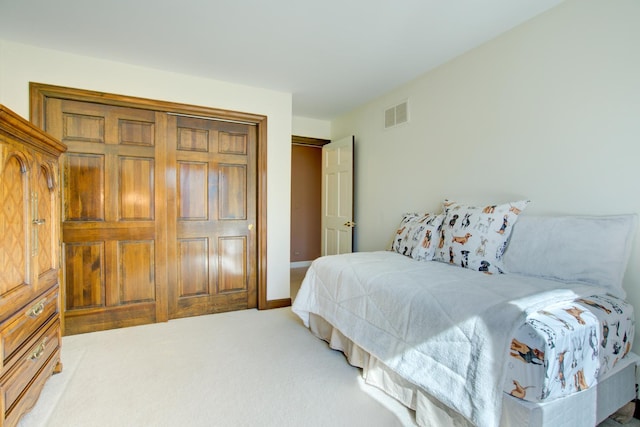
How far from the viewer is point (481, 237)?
82.5 inches

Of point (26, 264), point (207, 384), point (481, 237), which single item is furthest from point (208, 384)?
point (481, 237)

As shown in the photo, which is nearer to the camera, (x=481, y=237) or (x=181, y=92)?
(x=481, y=237)

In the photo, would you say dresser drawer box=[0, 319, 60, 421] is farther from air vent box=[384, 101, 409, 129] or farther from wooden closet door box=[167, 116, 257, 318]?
air vent box=[384, 101, 409, 129]

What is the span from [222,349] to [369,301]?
1.27 m

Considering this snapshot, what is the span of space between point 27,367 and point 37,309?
29 cm

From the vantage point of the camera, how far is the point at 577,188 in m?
1.91

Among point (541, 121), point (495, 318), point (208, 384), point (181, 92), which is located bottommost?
point (208, 384)

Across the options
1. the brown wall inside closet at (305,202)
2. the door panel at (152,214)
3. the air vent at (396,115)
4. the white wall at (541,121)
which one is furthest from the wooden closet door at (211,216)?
the brown wall inside closet at (305,202)

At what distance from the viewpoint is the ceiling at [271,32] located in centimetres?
198

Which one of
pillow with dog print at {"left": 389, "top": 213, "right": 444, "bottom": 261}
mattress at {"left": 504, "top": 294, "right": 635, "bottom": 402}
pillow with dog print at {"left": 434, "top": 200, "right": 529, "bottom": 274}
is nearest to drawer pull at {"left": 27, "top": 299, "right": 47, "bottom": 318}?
mattress at {"left": 504, "top": 294, "right": 635, "bottom": 402}

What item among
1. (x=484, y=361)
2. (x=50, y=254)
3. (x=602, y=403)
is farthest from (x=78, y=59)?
(x=602, y=403)

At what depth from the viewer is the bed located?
1.18 metres

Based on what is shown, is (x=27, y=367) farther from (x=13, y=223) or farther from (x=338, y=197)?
(x=338, y=197)

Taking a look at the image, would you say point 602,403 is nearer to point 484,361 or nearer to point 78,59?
point 484,361
